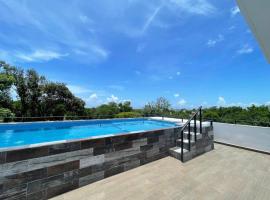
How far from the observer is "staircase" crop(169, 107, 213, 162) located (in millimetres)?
4004

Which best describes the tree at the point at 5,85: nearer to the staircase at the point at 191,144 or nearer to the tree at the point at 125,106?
the tree at the point at 125,106

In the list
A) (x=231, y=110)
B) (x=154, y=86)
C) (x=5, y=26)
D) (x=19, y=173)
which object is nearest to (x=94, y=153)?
(x=19, y=173)

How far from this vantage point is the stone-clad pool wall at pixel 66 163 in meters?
2.17

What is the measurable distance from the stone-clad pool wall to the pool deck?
0.18 metres

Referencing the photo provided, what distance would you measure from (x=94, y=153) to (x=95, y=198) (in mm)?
796

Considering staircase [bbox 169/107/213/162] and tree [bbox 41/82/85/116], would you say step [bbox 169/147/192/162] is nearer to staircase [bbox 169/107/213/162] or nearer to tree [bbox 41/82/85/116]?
staircase [bbox 169/107/213/162]

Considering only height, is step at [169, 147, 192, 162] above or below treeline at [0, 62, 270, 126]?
below

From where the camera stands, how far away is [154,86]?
20.8 meters

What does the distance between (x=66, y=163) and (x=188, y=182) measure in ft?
7.77

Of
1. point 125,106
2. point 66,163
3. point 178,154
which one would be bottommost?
point 178,154

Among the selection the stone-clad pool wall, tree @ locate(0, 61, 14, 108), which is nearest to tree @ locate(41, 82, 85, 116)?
tree @ locate(0, 61, 14, 108)

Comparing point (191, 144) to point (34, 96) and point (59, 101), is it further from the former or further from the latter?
point (34, 96)

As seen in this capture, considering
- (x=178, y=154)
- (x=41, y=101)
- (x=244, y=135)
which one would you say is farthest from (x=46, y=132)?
(x=244, y=135)

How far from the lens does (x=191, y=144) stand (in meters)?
4.27
